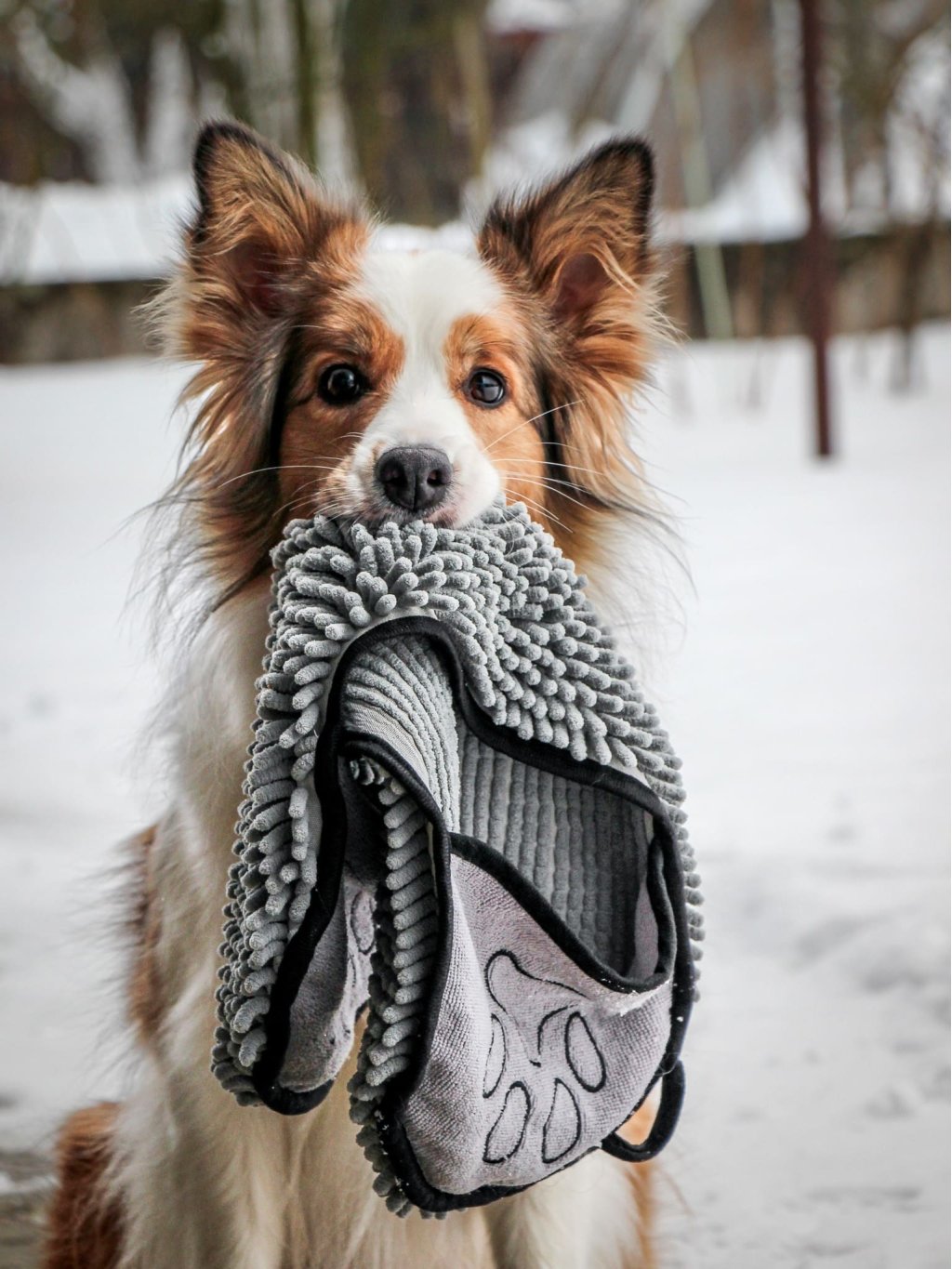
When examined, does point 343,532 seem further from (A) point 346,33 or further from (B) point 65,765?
(A) point 346,33

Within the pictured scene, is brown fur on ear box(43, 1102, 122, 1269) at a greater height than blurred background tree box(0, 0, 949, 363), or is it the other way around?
blurred background tree box(0, 0, 949, 363)

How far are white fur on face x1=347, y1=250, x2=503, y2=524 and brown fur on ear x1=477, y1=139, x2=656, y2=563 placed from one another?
0.07m

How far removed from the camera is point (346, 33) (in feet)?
18.4

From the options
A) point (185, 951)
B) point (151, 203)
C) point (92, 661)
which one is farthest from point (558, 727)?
point (151, 203)

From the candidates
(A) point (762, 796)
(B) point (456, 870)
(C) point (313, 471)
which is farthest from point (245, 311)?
(A) point (762, 796)

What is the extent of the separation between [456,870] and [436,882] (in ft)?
0.18

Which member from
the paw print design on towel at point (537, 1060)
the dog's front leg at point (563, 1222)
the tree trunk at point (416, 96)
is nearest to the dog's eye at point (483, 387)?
the paw print design on towel at point (537, 1060)

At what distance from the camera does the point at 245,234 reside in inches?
49.1

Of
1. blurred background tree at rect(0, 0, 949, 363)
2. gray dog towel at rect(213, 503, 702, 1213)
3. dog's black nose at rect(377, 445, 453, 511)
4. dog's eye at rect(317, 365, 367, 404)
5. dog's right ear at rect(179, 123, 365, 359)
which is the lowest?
gray dog towel at rect(213, 503, 702, 1213)

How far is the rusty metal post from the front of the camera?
148 inches

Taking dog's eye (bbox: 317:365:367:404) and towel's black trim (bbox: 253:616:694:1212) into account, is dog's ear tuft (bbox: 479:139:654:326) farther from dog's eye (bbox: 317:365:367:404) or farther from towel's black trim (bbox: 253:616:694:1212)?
towel's black trim (bbox: 253:616:694:1212)

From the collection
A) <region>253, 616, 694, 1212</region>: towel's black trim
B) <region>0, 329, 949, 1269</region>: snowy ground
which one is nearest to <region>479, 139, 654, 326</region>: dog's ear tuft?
<region>0, 329, 949, 1269</region>: snowy ground

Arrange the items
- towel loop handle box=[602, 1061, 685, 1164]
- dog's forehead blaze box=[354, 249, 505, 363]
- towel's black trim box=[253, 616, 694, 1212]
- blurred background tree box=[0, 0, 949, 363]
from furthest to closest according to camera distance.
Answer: blurred background tree box=[0, 0, 949, 363] < dog's forehead blaze box=[354, 249, 505, 363] < towel loop handle box=[602, 1061, 685, 1164] < towel's black trim box=[253, 616, 694, 1212]

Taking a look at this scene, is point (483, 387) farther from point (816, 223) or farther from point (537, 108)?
point (537, 108)
